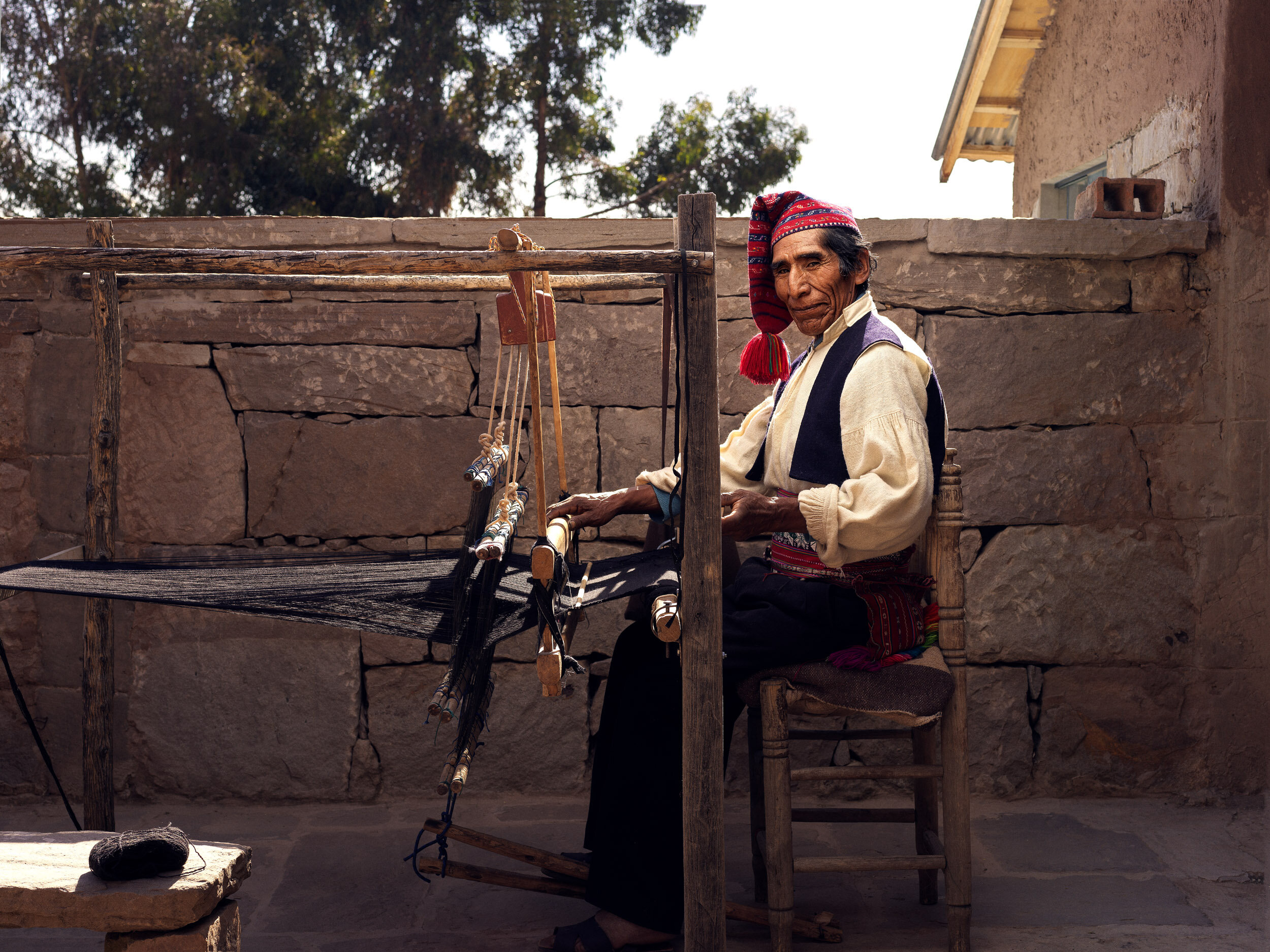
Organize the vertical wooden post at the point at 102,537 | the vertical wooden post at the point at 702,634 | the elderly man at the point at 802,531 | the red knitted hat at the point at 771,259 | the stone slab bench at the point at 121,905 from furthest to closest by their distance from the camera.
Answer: the vertical wooden post at the point at 102,537 → the red knitted hat at the point at 771,259 → the elderly man at the point at 802,531 → the vertical wooden post at the point at 702,634 → the stone slab bench at the point at 121,905

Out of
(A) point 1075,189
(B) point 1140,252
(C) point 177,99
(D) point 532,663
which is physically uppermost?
(C) point 177,99

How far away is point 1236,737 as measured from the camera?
3.13 m

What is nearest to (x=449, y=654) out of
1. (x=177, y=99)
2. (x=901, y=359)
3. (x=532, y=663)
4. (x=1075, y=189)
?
(x=532, y=663)

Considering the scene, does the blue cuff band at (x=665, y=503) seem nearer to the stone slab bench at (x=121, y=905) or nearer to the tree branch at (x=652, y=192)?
the stone slab bench at (x=121, y=905)

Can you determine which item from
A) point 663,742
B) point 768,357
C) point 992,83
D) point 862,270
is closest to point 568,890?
point 663,742

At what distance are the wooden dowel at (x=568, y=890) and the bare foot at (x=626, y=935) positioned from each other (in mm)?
94

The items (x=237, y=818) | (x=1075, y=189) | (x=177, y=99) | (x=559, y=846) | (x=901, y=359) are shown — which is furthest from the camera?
(x=177, y=99)

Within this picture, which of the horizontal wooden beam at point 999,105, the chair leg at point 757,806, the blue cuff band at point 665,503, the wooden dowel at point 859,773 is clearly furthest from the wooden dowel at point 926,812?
the horizontal wooden beam at point 999,105

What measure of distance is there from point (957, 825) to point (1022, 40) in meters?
4.44

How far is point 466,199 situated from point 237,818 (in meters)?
11.1

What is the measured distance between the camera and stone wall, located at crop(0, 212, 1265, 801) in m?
3.16

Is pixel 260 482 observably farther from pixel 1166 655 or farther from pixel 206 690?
pixel 1166 655

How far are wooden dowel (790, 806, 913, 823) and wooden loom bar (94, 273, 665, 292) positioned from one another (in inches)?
54.0

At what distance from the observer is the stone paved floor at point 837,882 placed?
7.64 ft
